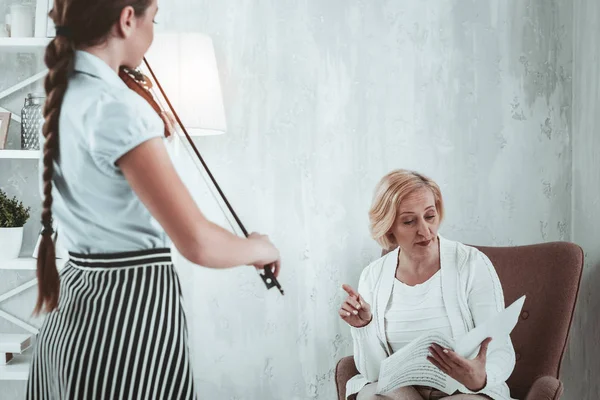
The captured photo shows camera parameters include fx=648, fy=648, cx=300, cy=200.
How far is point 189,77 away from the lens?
2.10 m

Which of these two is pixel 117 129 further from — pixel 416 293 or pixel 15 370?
pixel 15 370

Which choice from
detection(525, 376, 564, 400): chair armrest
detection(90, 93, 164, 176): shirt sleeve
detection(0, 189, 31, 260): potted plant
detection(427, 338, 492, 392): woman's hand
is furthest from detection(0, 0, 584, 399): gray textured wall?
detection(90, 93, 164, 176): shirt sleeve

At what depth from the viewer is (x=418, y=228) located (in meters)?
1.88

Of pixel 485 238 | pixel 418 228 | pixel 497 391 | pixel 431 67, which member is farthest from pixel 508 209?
pixel 497 391

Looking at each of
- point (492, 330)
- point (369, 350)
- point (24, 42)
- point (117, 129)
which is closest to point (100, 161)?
point (117, 129)

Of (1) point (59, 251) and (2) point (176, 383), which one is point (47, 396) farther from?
(1) point (59, 251)

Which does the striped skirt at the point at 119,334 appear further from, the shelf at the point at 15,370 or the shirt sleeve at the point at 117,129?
the shelf at the point at 15,370

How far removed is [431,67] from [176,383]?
71.7 inches

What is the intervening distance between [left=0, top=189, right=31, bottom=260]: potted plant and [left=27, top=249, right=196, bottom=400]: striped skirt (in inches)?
55.2

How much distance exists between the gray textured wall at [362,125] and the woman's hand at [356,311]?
69 cm

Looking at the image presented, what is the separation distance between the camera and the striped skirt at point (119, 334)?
0.94m

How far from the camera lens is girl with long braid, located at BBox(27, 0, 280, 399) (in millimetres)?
889

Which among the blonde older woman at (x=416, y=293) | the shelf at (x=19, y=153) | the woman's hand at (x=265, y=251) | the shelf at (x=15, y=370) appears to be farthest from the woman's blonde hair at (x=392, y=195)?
the shelf at (x=15, y=370)

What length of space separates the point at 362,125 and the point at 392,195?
0.63 meters
